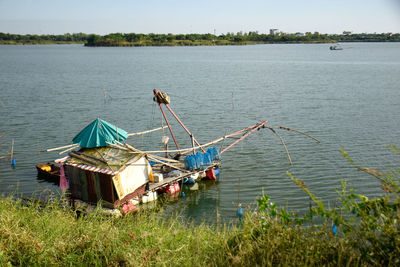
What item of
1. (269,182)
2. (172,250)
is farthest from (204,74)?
(172,250)

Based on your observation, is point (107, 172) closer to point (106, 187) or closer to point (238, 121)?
point (106, 187)

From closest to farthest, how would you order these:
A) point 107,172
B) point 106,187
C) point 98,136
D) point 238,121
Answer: point 107,172 < point 106,187 < point 98,136 < point 238,121

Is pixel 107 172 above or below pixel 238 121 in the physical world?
above

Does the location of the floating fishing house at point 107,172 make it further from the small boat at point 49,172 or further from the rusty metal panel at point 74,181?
the small boat at point 49,172

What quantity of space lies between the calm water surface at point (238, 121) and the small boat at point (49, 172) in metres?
0.32

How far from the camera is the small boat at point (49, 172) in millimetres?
15406

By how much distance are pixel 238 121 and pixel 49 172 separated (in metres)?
13.0

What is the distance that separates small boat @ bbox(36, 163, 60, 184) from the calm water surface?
0.32 meters

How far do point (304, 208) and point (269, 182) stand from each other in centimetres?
257

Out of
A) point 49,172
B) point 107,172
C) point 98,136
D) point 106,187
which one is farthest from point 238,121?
point 107,172

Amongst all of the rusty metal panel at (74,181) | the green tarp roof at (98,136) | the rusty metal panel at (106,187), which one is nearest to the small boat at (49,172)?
the rusty metal panel at (74,181)

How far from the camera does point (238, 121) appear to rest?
2445cm

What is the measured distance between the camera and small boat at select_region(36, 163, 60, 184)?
15.4 m

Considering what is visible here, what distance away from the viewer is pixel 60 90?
119ft
